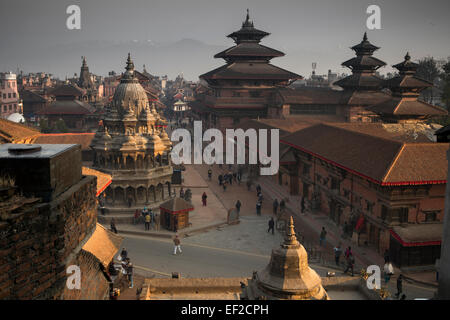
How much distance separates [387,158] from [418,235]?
4055 millimetres

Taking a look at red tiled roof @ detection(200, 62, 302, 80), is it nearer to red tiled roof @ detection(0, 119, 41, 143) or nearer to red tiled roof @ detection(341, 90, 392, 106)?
red tiled roof @ detection(341, 90, 392, 106)

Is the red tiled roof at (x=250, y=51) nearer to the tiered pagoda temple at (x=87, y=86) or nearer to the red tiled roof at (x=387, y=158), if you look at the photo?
the red tiled roof at (x=387, y=158)

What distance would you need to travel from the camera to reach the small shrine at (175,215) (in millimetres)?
26203

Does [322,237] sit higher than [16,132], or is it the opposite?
[16,132]

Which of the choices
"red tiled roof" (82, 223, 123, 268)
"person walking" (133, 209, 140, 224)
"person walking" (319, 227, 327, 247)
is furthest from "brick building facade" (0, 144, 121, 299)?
"person walking" (133, 209, 140, 224)

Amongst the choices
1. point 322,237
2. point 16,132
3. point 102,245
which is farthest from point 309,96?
point 102,245

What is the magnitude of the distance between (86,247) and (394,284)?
14362 millimetres

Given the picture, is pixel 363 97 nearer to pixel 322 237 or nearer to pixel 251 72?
pixel 251 72

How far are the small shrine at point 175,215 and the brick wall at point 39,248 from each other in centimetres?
1934

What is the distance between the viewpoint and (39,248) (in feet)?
19.1

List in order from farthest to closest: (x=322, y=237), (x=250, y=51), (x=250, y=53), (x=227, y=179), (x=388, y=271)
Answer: (x=250, y=51)
(x=250, y=53)
(x=227, y=179)
(x=322, y=237)
(x=388, y=271)

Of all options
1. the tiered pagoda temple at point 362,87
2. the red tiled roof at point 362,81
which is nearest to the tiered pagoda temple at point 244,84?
the red tiled roof at point 362,81

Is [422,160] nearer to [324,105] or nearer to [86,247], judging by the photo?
[86,247]

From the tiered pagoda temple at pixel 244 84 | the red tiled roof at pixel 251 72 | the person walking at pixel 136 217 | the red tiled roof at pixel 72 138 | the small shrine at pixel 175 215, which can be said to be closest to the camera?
the small shrine at pixel 175 215
